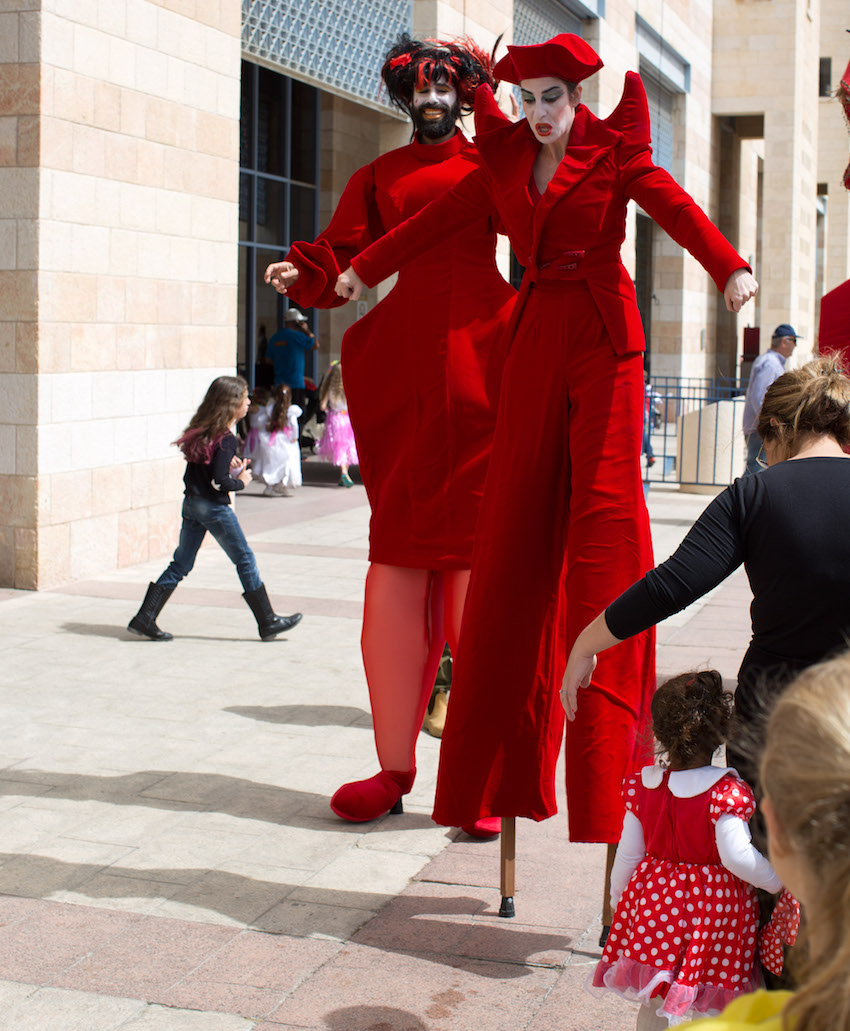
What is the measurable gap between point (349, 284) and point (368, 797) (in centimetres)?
A: 153

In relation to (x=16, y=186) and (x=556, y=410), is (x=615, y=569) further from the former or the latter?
(x=16, y=186)

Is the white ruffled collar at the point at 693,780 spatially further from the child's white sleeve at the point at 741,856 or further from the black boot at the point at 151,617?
the black boot at the point at 151,617

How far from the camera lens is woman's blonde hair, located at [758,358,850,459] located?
105 inches

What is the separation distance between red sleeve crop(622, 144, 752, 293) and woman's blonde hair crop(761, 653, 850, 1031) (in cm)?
217

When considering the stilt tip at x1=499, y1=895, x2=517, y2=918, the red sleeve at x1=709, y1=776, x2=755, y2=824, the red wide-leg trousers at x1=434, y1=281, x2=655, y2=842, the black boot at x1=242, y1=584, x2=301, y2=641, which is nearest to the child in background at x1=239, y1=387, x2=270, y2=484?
the black boot at x1=242, y1=584, x2=301, y2=641

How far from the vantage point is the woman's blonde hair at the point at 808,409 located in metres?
2.67

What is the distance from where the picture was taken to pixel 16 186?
756 cm

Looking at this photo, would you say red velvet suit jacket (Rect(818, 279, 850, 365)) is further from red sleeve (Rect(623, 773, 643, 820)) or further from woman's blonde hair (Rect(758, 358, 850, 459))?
red sleeve (Rect(623, 773, 643, 820))

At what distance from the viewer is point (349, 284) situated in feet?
12.5

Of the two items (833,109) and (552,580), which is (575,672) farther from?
(833,109)

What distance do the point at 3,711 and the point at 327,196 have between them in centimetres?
1331

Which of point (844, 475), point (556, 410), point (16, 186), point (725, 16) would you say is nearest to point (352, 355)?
point (556, 410)

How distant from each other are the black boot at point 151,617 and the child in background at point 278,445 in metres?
6.14

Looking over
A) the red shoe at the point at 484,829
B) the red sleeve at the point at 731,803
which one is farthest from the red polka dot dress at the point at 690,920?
the red shoe at the point at 484,829
